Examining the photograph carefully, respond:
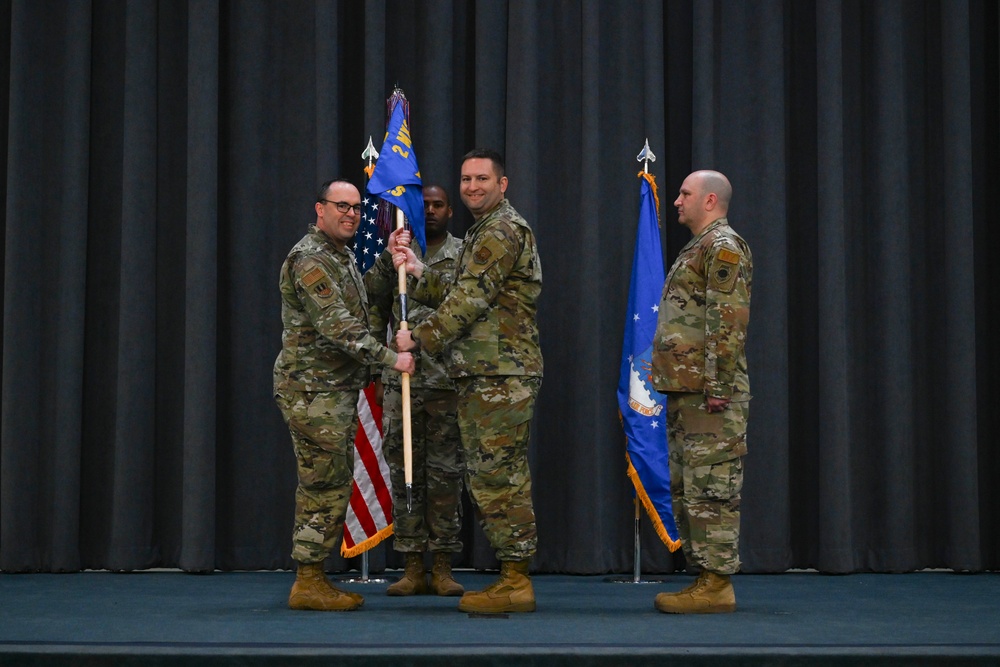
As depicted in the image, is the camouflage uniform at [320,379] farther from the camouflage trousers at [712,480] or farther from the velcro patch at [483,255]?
the camouflage trousers at [712,480]

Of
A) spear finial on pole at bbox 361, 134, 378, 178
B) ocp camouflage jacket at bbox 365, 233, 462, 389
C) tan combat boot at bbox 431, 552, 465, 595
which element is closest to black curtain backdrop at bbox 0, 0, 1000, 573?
spear finial on pole at bbox 361, 134, 378, 178

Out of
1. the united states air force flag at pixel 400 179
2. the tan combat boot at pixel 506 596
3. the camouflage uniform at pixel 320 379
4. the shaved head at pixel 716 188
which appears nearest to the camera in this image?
the tan combat boot at pixel 506 596

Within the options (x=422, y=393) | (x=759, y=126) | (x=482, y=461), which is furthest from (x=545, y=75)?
(x=482, y=461)

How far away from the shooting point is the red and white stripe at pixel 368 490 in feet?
16.4

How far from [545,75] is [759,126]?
1.15 metres

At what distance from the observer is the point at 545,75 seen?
5625 millimetres

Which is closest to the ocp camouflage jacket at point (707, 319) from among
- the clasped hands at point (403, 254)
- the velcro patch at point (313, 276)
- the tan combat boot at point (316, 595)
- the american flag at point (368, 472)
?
the clasped hands at point (403, 254)

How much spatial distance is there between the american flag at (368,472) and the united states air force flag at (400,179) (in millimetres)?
576

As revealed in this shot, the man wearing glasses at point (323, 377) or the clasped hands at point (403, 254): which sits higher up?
the clasped hands at point (403, 254)

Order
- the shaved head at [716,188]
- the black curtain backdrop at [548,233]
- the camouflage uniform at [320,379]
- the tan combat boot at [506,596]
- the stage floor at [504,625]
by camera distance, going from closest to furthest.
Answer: the stage floor at [504,625]
the tan combat boot at [506,596]
the camouflage uniform at [320,379]
the shaved head at [716,188]
the black curtain backdrop at [548,233]

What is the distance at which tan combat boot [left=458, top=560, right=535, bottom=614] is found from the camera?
3.90m

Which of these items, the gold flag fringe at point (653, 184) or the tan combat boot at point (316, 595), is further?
the gold flag fringe at point (653, 184)

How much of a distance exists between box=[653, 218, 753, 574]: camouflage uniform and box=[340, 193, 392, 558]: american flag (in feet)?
5.15

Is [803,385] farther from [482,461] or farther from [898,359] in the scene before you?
[482,461]
